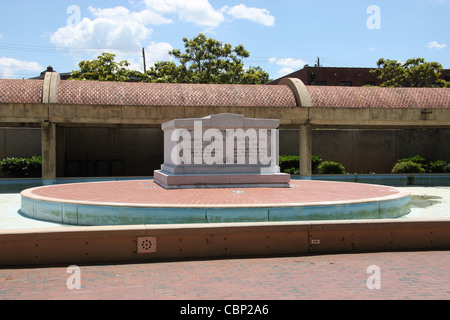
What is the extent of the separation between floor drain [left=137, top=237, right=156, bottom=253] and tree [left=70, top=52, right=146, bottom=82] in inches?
1441

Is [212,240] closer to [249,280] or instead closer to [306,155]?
[249,280]

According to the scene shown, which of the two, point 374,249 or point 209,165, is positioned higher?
point 209,165

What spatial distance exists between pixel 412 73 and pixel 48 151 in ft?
129

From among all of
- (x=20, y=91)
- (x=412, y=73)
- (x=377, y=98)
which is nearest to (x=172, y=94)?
(x=20, y=91)

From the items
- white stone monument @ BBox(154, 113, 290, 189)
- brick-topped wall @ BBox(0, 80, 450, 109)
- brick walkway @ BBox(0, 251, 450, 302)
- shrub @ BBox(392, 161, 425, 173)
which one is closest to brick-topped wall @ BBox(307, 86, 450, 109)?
brick-topped wall @ BBox(0, 80, 450, 109)

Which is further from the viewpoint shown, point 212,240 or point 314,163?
point 314,163

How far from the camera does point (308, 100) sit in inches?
918

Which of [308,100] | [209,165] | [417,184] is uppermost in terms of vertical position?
[308,100]

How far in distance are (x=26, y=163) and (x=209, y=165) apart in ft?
34.2

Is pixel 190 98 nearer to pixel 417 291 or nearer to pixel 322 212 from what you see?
pixel 322 212

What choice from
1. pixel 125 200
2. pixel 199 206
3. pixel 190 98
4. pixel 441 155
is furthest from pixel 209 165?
pixel 441 155

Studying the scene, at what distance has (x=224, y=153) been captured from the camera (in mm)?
16234

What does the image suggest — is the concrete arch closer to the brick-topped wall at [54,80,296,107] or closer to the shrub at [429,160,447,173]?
the brick-topped wall at [54,80,296,107]

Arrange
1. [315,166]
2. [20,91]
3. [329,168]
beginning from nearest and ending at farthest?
[20,91], [329,168], [315,166]
